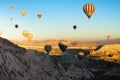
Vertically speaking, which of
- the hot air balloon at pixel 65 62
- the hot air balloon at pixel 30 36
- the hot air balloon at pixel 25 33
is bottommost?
the hot air balloon at pixel 65 62

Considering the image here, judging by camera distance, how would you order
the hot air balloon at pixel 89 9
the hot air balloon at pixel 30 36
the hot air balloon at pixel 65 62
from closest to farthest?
the hot air balloon at pixel 65 62 → the hot air balloon at pixel 89 9 → the hot air balloon at pixel 30 36

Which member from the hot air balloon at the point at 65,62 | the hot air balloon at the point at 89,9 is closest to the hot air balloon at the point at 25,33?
the hot air balloon at the point at 89,9

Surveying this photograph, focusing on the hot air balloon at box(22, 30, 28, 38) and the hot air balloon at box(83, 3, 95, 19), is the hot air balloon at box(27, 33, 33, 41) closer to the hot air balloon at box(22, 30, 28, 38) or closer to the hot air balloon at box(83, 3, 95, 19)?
the hot air balloon at box(22, 30, 28, 38)

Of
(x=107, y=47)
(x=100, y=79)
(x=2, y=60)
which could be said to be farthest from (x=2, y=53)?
(x=107, y=47)

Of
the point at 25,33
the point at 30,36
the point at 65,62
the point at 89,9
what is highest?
the point at 89,9

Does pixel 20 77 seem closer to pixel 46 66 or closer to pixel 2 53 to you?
pixel 2 53

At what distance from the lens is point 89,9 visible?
295 feet

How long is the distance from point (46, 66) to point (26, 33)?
533 feet

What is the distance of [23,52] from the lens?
1011 inches

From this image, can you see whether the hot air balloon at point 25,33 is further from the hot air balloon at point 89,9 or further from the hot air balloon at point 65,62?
the hot air balloon at point 65,62

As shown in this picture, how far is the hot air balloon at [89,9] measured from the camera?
290 ft

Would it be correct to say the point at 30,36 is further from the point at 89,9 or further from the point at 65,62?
the point at 65,62

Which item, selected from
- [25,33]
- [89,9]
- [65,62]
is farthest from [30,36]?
[65,62]

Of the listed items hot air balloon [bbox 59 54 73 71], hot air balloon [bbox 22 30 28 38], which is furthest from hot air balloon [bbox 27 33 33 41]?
hot air balloon [bbox 59 54 73 71]
